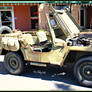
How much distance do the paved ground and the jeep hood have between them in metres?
1.27

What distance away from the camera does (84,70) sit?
4.34 meters

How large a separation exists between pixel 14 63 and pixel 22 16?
878 centimetres

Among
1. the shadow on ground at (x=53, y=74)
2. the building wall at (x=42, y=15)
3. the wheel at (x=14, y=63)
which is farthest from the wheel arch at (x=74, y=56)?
the building wall at (x=42, y=15)

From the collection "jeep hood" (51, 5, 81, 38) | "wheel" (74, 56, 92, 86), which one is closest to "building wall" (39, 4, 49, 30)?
"jeep hood" (51, 5, 81, 38)

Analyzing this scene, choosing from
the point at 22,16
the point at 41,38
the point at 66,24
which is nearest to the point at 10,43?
the point at 41,38

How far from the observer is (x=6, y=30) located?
6945mm

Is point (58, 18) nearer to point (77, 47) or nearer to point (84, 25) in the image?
point (77, 47)

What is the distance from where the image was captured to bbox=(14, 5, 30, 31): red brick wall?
44.8 ft

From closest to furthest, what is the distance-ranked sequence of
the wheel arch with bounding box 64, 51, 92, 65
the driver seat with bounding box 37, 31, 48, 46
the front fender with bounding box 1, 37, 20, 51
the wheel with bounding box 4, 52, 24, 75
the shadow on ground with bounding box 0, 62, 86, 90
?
the wheel arch with bounding box 64, 51, 92, 65
the shadow on ground with bounding box 0, 62, 86, 90
the front fender with bounding box 1, 37, 20, 51
the wheel with bounding box 4, 52, 24, 75
the driver seat with bounding box 37, 31, 48, 46

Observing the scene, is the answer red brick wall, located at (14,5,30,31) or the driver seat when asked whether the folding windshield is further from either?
red brick wall, located at (14,5,30,31)

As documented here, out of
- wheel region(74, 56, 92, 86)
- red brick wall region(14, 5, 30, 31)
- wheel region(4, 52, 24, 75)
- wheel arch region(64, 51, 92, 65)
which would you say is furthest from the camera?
red brick wall region(14, 5, 30, 31)

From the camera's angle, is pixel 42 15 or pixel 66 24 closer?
pixel 66 24

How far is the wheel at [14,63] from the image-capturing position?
537 centimetres

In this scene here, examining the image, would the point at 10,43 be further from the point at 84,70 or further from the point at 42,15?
the point at 42,15
